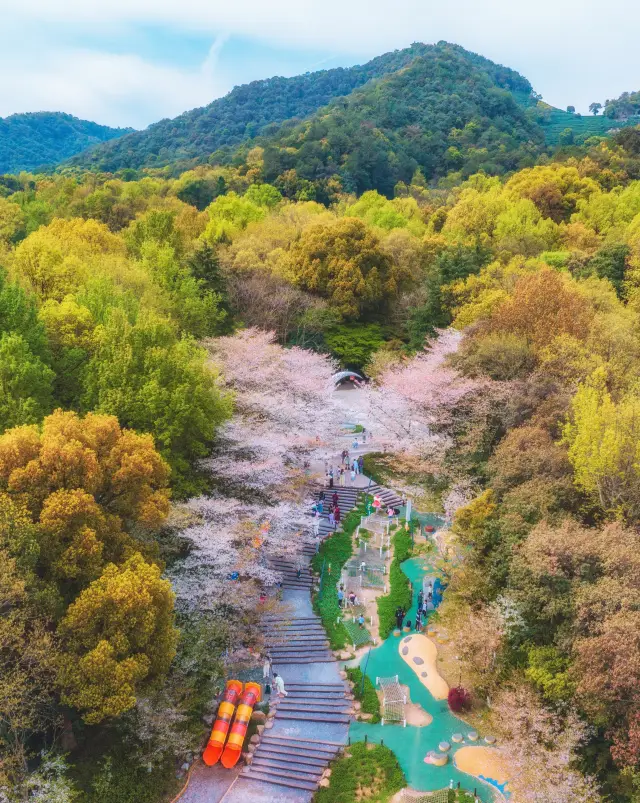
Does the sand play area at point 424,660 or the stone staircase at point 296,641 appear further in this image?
the stone staircase at point 296,641

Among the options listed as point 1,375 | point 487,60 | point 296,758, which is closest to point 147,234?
point 1,375

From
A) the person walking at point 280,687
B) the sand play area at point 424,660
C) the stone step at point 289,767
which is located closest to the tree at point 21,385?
the person walking at point 280,687

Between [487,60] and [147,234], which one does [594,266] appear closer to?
[147,234]

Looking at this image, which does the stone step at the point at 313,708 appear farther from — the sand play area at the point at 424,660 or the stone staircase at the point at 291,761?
the sand play area at the point at 424,660

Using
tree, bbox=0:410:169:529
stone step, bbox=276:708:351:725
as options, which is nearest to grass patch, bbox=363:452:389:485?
stone step, bbox=276:708:351:725

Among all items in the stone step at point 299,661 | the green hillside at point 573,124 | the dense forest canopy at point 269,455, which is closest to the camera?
the dense forest canopy at point 269,455

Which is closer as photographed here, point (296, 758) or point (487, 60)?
point (296, 758)

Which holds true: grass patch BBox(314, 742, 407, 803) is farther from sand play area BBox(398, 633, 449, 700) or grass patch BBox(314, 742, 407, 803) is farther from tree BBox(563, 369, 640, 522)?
tree BBox(563, 369, 640, 522)
